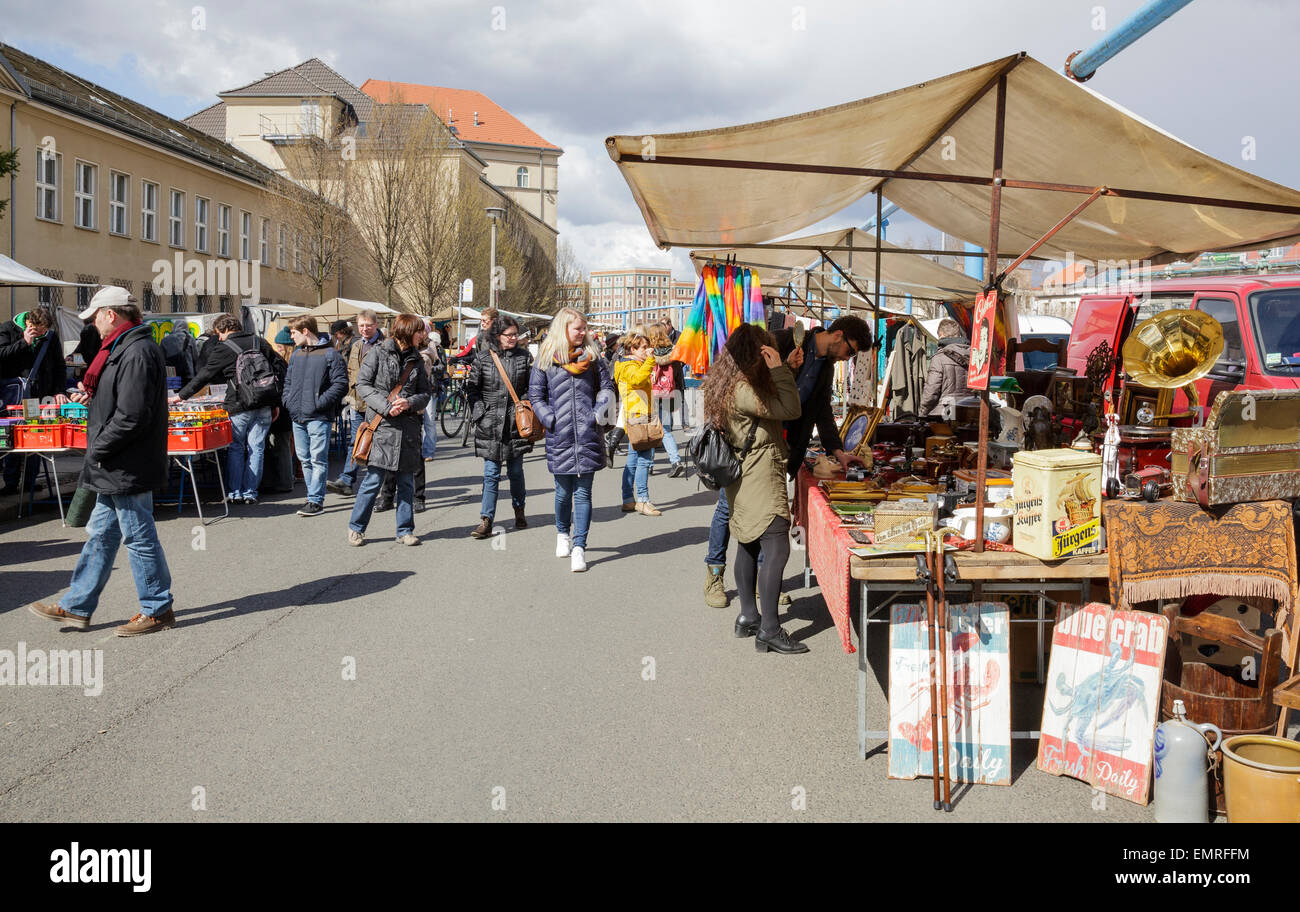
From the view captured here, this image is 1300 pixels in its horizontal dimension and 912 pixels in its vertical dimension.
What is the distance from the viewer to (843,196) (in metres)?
7.63

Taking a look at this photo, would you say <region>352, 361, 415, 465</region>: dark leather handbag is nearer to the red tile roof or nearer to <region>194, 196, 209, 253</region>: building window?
<region>194, 196, 209, 253</region>: building window

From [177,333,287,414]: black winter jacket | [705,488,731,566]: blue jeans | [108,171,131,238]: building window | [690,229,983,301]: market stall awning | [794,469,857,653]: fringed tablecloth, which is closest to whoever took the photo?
[794,469,857,653]: fringed tablecloth

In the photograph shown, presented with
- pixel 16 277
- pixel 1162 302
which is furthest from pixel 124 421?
pixel 1162 302

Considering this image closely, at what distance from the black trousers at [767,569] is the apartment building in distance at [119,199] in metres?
20.3

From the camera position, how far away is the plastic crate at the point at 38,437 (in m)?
9.17

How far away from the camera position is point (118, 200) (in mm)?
28250

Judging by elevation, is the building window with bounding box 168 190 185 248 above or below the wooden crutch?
above

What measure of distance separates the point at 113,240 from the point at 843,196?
26.4m

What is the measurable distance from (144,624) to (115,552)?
0.50 metres

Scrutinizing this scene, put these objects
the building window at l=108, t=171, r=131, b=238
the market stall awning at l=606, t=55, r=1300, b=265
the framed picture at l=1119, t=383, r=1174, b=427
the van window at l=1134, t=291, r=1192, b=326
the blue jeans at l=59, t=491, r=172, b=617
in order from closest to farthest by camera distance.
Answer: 1. the market stall awning at l=606, t=55, r=1300, b=265
2. the blue jeans at l=59, t=491, r=172, b=617
3. the framed picture at l=1119, t=383, r=1174, b=427
4. the van window at l=1134, t=291, r=1192, b=326
5. the building window at l=108, t=171, r=131, b=238

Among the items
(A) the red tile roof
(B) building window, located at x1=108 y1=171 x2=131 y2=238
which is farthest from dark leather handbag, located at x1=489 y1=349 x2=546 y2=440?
(A) the red tile roof

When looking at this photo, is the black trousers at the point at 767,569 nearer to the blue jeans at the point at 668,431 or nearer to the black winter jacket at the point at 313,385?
the black winter jacket at the point at 313,385

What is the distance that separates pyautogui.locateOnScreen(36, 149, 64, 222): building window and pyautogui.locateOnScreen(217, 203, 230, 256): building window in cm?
935

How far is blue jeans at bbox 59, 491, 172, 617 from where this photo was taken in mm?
5766
